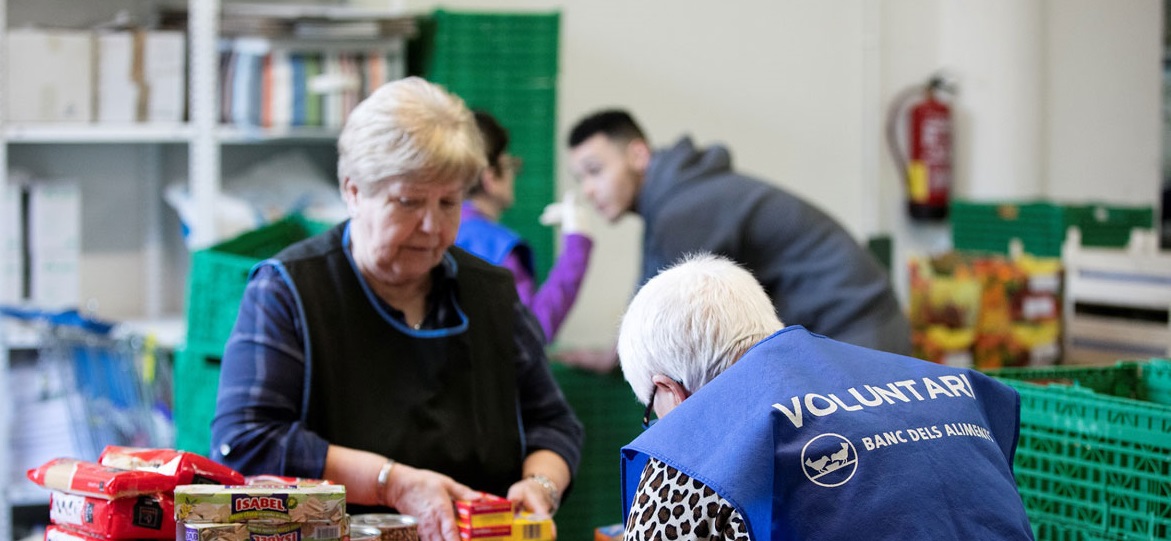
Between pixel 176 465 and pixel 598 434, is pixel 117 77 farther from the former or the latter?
pixel 176 465

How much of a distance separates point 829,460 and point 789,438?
0.19 feet

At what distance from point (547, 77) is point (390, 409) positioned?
279 cm

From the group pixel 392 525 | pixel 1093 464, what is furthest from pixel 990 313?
pixel 392 525

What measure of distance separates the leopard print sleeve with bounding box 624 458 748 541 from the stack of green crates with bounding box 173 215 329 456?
1314mm

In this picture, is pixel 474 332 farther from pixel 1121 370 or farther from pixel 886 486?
pixel 1121 370

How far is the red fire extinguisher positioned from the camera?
19.9ft

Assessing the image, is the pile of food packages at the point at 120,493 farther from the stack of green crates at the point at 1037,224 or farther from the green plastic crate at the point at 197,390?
the stack of green crates at the point at 1037,224

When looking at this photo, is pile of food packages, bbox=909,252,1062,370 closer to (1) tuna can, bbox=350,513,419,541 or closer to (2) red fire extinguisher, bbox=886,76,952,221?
(2) red fire extinguisher, bbox=886,76,952,221

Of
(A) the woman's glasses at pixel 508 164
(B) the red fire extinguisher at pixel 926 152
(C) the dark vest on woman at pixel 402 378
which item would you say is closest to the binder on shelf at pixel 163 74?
(A) the woman's glasses at pixel 508 164

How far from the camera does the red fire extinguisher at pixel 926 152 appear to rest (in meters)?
6.05

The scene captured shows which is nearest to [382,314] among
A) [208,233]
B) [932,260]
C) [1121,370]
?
[1121,370]

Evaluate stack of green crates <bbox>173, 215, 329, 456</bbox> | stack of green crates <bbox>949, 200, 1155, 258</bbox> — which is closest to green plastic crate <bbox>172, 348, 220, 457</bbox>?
stack of green crates <bbox>173, 215, 329, 456</bbox>

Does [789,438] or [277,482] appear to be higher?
[789,438]

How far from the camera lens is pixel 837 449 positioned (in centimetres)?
155
